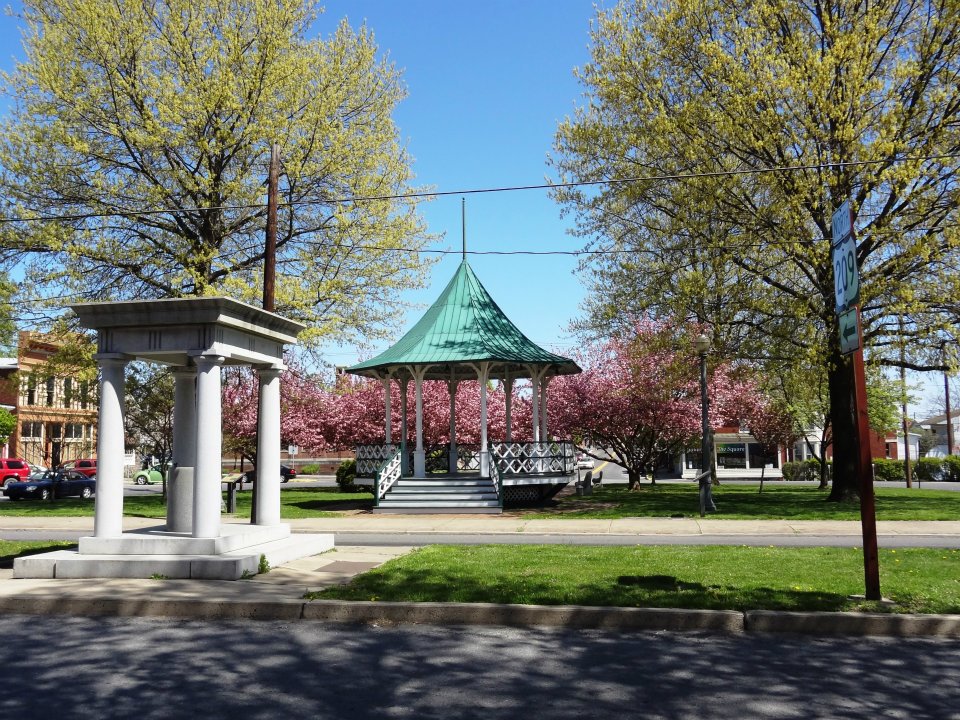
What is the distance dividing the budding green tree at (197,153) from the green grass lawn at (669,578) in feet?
44.2

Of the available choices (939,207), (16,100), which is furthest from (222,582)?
(16,100)

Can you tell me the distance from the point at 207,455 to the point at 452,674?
5.76m

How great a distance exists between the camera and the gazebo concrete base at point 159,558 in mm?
10703

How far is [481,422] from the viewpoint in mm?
26109

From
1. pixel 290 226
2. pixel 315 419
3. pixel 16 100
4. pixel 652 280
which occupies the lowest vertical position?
pixel 315 419

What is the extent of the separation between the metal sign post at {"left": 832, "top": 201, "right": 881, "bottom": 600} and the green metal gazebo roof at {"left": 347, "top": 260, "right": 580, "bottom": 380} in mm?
16500

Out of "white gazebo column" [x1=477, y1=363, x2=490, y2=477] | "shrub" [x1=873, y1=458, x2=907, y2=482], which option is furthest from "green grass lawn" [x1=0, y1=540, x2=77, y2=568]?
"shrub" [x1=873, y1=458, x2=907, y2=482]

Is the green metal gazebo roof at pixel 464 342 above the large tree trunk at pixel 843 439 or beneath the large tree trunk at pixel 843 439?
above

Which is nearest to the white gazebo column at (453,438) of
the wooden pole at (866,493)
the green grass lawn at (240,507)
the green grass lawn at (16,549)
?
the green grass lawn at (240,507)

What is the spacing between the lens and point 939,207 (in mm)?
21328

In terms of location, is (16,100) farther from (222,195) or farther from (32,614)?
(32,614)

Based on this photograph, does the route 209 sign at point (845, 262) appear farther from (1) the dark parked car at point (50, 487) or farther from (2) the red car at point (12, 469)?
(2) the red car at point (12, 469)

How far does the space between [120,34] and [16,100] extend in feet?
12.5

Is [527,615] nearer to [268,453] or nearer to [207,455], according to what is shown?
[207,455]
